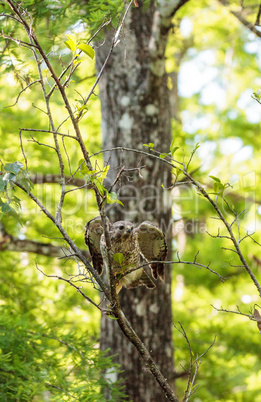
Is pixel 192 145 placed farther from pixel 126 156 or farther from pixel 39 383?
pixel 39 383

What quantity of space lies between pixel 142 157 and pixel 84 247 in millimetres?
1512

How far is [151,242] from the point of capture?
1769mm

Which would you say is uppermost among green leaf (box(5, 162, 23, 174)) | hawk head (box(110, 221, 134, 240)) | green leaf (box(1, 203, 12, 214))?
green leaf (box(5, 162, 23, 174))

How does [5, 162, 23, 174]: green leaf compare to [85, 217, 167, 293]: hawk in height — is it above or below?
above

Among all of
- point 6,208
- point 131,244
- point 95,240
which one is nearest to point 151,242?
point 131,244

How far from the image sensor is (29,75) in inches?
88.0

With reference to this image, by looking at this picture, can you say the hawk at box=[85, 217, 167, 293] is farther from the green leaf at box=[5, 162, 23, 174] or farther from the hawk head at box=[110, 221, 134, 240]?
the green leaf at box=[5, 162, 23, 174]

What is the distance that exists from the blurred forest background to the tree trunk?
20 cm

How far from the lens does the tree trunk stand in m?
2.81

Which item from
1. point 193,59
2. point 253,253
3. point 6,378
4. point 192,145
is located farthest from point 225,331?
point 193,59

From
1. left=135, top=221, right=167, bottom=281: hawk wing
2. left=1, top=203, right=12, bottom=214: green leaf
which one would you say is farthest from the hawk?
left=1, top=203, right=12, bottom=214: green leaf

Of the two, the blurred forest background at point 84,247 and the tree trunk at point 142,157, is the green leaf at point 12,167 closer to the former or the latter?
the blurred forest background at point 84,247

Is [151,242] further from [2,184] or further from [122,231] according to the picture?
[2,184]

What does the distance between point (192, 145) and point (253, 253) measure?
2.00 meters
